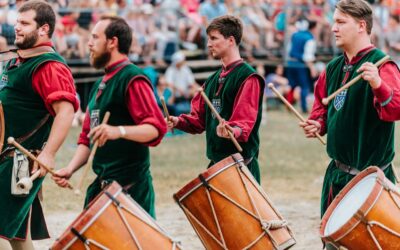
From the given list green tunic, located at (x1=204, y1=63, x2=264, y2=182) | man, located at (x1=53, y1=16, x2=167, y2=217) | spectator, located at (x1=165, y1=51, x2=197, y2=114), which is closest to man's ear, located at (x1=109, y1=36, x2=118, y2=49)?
man, located at (x1=53, y1=16, x2=167, y2=217)

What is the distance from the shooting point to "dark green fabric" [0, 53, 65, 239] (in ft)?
23.5

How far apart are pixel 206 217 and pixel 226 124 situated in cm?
65

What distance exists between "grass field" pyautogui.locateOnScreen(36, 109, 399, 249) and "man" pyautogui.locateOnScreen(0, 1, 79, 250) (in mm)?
2053

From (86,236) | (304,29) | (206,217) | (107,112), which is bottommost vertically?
(304,29)

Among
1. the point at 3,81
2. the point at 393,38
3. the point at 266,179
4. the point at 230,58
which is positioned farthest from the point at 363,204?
the point at 393,38

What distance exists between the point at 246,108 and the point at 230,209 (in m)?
0.80

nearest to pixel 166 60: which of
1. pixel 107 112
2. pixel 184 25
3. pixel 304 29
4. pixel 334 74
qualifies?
pixel 184 25

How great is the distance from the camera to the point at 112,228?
19.3 ft

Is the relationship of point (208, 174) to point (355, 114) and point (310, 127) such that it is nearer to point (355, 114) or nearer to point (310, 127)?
point (310, 127)

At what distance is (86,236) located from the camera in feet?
19.2

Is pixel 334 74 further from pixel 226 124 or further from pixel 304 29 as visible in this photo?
pixel 304 29

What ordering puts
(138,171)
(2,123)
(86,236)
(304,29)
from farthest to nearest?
(304,29), (2,123), (138,171), (86,236)

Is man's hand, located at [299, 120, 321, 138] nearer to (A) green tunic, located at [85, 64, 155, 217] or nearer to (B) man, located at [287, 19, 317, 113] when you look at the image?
(A) green tunic, located at [85, 64, 155, 217]

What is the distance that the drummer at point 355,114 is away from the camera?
7223 mm
